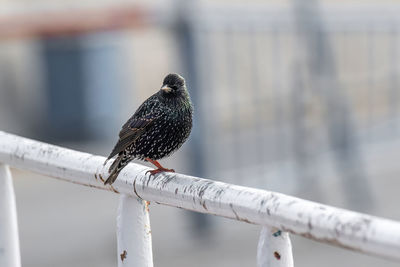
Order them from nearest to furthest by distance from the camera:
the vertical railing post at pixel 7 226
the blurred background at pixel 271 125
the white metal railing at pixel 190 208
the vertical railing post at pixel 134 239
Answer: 1. the white metal railing at pixel 190 208
2. the vertical railing post at pixel 134 239
3. the vertical railing post at pixel 7 226
4. the blurred background at pixel 271 125

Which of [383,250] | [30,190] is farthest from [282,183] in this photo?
[383,250]

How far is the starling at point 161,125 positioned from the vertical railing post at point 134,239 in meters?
0.59

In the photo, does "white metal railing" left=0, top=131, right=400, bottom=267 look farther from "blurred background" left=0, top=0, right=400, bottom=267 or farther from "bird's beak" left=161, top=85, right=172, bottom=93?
"blurred background" left=0, top=0, right=400, bottom=267

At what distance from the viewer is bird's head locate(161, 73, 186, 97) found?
3164mm

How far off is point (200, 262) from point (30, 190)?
3052 mm

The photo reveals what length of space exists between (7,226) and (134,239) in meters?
0.52

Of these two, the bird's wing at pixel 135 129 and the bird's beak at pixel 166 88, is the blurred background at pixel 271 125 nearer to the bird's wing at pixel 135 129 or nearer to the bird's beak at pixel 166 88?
the bird's wing at pixel 135 129

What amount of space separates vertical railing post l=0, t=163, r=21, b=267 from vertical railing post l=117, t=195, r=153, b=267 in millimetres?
467

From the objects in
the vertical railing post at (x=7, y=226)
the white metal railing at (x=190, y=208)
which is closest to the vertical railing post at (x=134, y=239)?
the white metal railing at (x=190, y=208)

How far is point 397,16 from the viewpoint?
811 cm

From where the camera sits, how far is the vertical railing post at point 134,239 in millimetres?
2443

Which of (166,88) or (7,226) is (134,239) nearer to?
(7,226)

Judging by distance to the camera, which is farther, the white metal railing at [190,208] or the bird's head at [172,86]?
the bird's head at [172,86]

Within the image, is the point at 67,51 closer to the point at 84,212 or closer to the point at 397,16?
the point at 84,212
